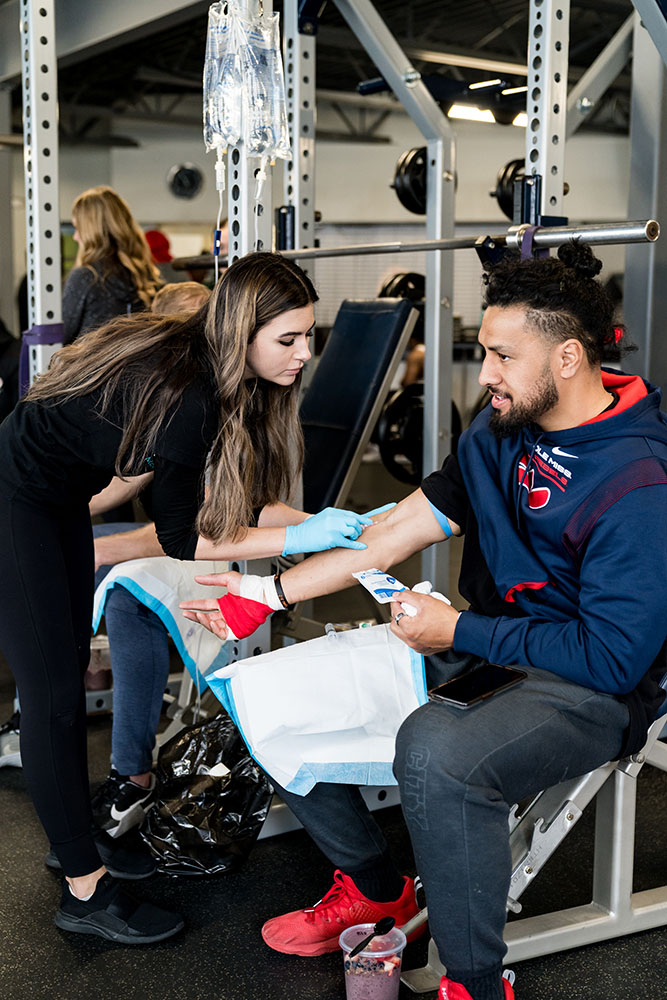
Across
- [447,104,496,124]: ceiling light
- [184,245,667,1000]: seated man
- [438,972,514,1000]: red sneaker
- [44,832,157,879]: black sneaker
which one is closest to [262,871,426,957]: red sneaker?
[184,245,667,1000]: seated man

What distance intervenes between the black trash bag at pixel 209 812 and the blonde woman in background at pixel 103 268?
6.77ft

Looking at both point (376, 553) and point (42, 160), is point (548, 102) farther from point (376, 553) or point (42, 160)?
point (42, 160)

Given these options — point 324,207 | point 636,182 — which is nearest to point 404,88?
point 636,182

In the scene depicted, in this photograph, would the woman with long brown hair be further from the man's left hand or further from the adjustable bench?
the adjustable bench

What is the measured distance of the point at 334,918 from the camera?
193 centimetres

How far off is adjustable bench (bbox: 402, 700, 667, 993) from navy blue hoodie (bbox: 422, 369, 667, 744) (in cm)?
22

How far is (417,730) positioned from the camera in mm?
1601

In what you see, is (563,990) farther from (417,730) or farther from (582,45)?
(582,45)

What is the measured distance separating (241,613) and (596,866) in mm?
847

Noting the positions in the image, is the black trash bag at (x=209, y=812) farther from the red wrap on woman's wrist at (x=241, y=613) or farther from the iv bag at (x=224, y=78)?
the iv bag at (x=224, y=78)

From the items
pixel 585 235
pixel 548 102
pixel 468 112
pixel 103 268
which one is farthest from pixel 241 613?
pixel 468 112

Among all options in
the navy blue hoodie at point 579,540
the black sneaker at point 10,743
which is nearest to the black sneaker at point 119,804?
the black sneaker at point 10,743

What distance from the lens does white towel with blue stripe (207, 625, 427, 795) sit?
1794 millimetres

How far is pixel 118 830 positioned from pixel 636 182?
2.34 meters
